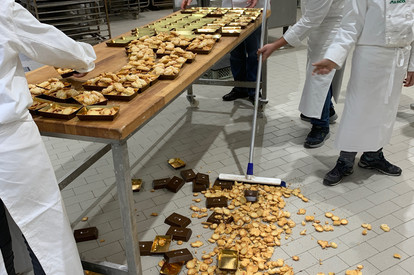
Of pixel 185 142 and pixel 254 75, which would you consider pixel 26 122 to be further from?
pixel 254 75

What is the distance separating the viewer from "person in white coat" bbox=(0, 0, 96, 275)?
1351 mm

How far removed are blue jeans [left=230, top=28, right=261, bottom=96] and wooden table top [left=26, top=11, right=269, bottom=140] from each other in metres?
1.47

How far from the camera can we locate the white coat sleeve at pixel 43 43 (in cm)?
138

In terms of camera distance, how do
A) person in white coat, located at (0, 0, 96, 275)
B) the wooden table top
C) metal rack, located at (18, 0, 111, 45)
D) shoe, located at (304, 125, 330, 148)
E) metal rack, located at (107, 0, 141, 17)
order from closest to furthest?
1. person in white coat, located at (0, 0, 96, 275)
2. the wooden table top
3. shoe, located at (304, 125, 330, 148)
4. metal rack, located at (18, 0, 111, 45)
5. metal rack, located at (107, 0, 141, 17)

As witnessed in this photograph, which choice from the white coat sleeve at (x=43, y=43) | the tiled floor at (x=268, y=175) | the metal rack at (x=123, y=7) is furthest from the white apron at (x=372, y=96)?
the metal rack at (x=123, y=7)

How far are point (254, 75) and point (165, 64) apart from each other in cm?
208

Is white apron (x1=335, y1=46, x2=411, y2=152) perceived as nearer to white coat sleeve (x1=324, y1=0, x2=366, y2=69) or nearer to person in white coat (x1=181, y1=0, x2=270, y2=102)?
white coat sleeve (x1=324, y1=0, x2=366, y2=69)

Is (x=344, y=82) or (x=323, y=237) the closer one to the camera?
(x=323, y=237)

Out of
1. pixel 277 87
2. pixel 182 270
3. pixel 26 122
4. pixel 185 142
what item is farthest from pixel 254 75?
pixel 26 122

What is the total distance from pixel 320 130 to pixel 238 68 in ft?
4.03

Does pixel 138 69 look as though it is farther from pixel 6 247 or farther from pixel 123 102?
pixel 6 247

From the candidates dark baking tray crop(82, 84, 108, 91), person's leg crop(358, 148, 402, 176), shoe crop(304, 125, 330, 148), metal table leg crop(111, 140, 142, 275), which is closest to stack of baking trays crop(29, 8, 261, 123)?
dark baking tray crop(82, 84, 108, 91)

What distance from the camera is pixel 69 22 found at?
18.3 ft

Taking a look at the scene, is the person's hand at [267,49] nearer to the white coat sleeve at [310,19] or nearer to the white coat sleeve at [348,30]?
the white coat sleeve at [310,19]
